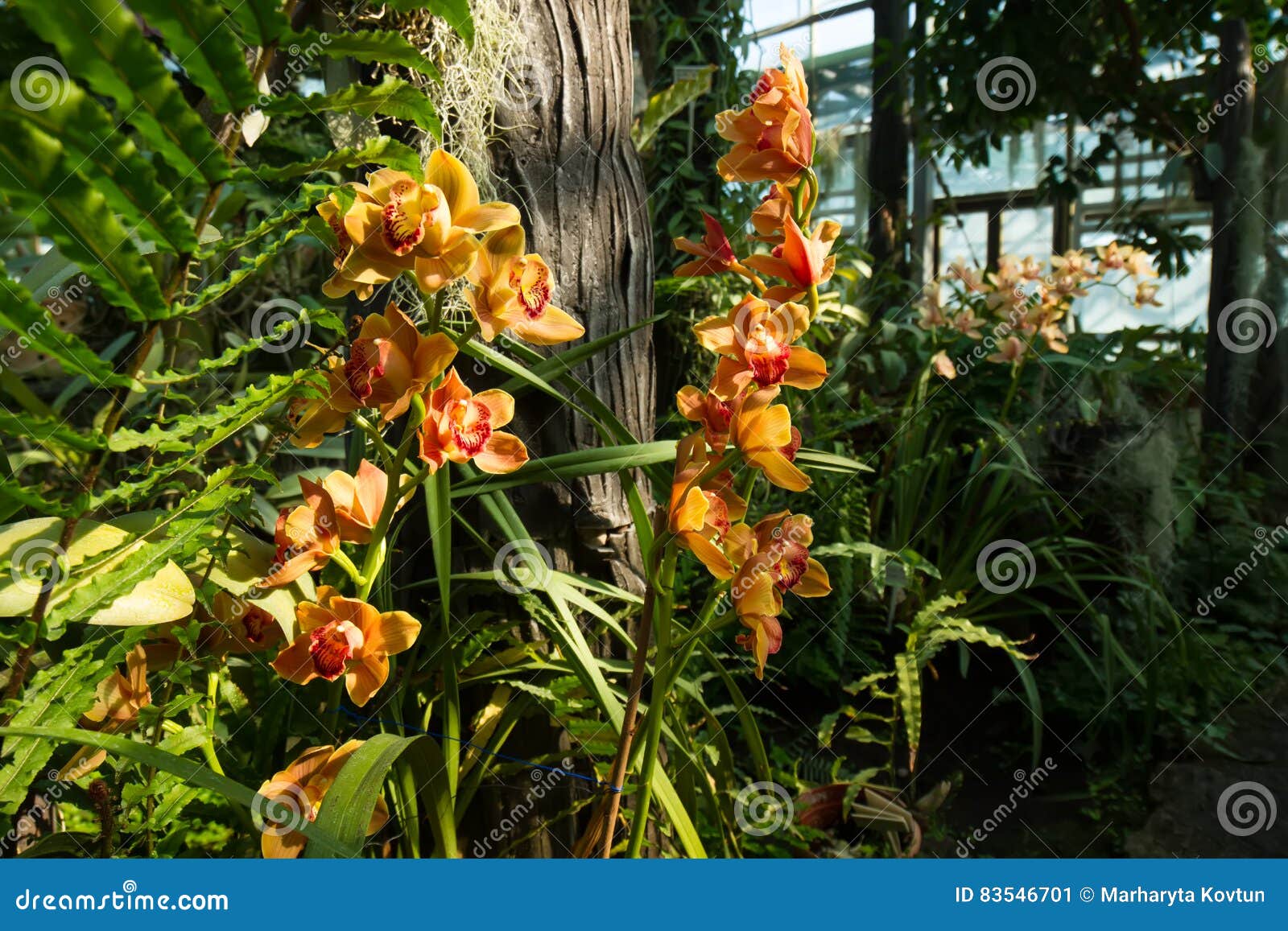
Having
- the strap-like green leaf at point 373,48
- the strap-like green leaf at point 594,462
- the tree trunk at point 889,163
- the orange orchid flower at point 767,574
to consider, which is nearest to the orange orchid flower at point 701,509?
the orange orchid flower at point 767,574

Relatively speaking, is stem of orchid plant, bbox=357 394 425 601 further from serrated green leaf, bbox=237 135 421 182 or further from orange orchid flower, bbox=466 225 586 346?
serrated green leaf, bbox=237 135 421 182

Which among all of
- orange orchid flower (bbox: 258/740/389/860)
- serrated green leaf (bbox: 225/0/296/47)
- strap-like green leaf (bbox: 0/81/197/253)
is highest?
serrated green leaf (bbox: 225/0/296/47)

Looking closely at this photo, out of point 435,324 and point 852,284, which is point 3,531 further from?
point 852,284

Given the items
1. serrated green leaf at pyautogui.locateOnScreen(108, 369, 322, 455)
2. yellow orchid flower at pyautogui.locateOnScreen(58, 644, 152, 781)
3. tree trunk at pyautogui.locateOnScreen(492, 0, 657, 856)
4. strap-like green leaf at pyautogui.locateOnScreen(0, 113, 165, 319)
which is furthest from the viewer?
tree trunk at pyautogui.locateOnScreen(492, 0, 657, 856)

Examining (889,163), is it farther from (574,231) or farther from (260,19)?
(260,19)

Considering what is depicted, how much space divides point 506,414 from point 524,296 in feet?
0.34

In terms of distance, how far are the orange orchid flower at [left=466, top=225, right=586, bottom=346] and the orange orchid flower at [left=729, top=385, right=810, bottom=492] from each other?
150 millimetres

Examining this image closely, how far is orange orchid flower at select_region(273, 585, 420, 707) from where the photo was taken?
670 mm

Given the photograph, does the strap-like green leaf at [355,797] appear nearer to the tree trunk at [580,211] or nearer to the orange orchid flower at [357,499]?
the orange orchid flower at [357,499]

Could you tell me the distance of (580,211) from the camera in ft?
3.94

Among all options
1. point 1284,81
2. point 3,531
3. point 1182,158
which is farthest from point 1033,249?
point 3,531

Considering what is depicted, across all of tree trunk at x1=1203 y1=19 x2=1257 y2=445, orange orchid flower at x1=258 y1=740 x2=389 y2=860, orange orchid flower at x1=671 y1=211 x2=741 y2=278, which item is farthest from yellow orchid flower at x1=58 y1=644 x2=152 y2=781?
tree trunk at x1=1203 y1=19 x2=1257 y2=445

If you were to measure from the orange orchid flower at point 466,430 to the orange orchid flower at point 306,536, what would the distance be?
3.6 inches

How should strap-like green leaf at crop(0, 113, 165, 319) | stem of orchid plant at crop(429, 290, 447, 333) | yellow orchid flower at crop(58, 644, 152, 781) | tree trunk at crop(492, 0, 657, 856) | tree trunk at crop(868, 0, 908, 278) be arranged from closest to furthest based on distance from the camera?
strap-like green leaf at crop(0, 113, 165, 319) → stem of orchid plant at crop(429, 290, 447, 333) → yellow orchid flower at crop(58, 644, 152, 781) → tree trunk at crop(492, 0, 657, 856) → tree trunk at crop(868, 0, 908, 278)
